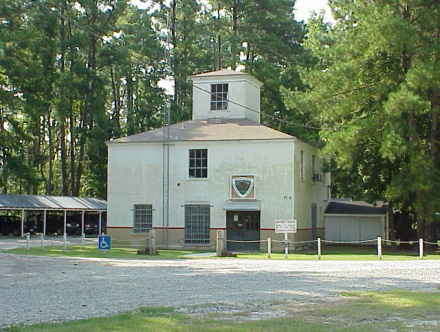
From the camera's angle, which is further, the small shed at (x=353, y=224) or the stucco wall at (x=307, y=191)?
the small shed at (x=353, y=224)

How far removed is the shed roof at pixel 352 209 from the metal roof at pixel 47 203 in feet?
61.2

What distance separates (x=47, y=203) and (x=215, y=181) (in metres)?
17.5

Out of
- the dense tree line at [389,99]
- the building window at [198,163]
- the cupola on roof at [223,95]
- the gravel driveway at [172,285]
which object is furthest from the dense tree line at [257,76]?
the gravel driveway at [172,285]

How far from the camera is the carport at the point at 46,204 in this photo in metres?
50.3

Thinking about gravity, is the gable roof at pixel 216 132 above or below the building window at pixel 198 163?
above

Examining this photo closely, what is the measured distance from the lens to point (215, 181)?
41.3 m

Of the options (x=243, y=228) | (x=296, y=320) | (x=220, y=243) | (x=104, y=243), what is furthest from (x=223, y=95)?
(x=296, y=320)

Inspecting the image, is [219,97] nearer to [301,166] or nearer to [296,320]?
[301,166]

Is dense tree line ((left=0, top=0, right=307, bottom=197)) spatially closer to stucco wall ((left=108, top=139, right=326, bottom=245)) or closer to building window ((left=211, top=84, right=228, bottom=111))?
building window ((left=211, top=84, right=228, bottom=111))

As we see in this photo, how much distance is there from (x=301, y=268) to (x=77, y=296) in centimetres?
1104

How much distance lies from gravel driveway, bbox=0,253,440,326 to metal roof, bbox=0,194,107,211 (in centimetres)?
Answer: 2360

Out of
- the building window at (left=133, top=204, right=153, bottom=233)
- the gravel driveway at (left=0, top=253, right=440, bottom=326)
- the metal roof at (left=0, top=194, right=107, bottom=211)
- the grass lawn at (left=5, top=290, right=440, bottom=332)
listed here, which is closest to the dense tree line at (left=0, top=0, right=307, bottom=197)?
the metal roof at (left=0, top=194, right=107, bottom=211)

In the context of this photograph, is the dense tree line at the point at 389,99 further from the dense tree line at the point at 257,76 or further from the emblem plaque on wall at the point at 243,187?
the emblem plaque on wall at the point at 243,187

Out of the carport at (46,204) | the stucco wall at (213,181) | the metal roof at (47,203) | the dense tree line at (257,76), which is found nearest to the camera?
the dense tree line at (257,76)
